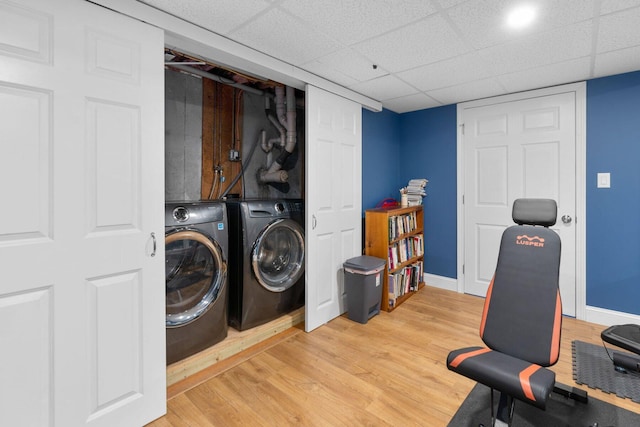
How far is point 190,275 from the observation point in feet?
7.27

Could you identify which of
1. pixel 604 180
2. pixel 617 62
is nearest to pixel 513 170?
pixel 604 180

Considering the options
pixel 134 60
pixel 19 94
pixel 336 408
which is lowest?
pixel 336 408

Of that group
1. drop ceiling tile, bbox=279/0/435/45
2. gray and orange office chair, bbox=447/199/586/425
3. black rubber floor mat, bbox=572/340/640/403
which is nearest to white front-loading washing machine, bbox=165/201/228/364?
drop ceiling tile, bbox=279/0/435/45

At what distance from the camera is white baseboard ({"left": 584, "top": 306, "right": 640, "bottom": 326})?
2.82 meters

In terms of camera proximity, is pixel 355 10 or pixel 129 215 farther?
pixel 355 10

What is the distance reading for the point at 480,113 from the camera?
3648mm

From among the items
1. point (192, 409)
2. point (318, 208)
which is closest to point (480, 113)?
point (318, 208)

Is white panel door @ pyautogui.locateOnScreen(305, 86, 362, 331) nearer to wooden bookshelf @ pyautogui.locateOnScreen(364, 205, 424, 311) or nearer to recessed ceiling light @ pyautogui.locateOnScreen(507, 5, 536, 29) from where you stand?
wooden bookshelf @ pyautogui.locateOnScreen(364, 205, 424, 311)

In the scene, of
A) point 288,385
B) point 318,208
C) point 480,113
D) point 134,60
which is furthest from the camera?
point 480,113

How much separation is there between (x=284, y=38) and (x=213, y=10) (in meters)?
0.50

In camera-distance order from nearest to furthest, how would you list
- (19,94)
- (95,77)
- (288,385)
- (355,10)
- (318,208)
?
(19,94) < (95,77) < (355,10) < (288,385) < (318,208)

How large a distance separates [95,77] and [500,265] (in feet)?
7.86

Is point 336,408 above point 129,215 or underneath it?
underneath

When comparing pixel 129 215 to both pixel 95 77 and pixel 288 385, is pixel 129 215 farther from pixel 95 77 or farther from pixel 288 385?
pixel 288 385
